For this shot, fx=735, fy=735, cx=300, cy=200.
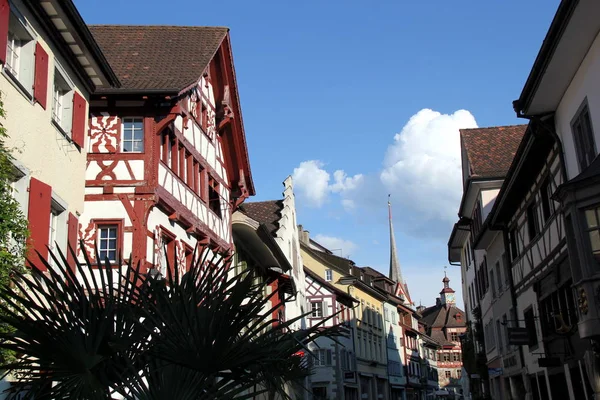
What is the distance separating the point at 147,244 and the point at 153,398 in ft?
33.3

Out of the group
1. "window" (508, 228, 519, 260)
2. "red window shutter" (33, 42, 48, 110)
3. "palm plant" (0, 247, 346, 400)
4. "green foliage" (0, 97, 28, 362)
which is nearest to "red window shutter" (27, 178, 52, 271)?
"green foliage" (0, 97, 28, 362)

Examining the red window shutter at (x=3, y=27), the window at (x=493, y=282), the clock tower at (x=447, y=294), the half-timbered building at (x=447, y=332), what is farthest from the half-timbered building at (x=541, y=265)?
the clock tower at (x=447, y=294)

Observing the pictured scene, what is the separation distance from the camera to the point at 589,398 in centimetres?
1627

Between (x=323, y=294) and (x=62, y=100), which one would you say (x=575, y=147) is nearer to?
(x=62, y=100)

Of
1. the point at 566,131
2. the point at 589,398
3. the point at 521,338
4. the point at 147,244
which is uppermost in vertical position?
the point at 566,131

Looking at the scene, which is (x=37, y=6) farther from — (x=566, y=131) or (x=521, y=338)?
(x=521, y=338)

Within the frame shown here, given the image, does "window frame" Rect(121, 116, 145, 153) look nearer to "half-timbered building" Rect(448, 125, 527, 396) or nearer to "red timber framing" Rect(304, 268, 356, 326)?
"half-timbered building" Rect(448, 125, 527, 396)

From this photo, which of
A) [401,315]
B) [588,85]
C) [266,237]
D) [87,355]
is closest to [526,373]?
[266,237]

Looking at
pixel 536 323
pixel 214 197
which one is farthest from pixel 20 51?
pixel 536 323

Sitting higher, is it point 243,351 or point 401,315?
point 401,315

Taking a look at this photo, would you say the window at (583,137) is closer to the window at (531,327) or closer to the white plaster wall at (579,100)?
the white plaster wall at (579,100)

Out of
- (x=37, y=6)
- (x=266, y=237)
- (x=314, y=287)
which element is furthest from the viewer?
(x=314, y=287)

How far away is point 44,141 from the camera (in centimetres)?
1177

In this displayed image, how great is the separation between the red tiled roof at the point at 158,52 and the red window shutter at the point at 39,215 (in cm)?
596
